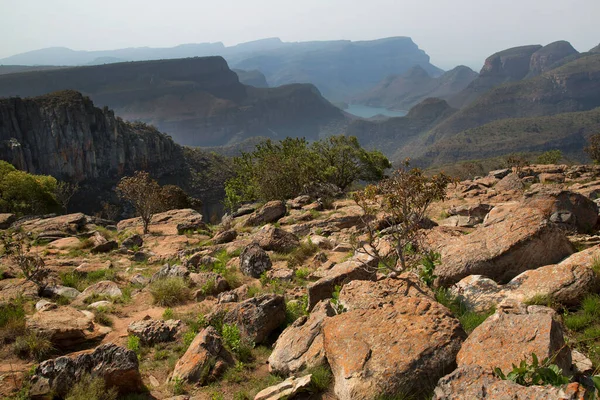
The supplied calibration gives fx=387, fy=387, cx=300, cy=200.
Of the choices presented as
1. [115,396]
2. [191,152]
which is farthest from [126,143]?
[115,396]

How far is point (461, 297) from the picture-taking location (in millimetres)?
6770

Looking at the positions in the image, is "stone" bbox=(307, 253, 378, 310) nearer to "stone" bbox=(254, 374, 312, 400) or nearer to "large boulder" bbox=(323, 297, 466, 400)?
"large boulder" bbox=(323, 297, 466, 400)

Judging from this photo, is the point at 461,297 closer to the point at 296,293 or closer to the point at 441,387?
the point at 441,387

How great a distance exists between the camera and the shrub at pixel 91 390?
5.73m

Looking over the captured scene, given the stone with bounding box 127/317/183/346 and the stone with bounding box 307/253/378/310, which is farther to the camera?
the stone with bounding box 307/253/378/310

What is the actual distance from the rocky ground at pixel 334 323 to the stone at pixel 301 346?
0.08 feet

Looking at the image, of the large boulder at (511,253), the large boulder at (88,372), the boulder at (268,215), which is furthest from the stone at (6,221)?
the large boulder at (511,253)

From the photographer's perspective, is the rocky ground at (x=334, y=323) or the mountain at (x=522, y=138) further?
the mountain at (x=522, y=138)

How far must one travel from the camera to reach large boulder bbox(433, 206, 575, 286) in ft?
24.1

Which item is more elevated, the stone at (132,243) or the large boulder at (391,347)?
the large boulder at (391,347)

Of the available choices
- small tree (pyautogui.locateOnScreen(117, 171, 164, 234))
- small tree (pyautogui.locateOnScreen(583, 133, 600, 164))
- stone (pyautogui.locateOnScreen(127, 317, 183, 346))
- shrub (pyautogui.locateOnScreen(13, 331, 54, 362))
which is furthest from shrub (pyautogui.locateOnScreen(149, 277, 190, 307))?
small tree (pyautogui.locateOnScreen(583, 133, 600, 164))

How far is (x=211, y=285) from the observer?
10719 mm

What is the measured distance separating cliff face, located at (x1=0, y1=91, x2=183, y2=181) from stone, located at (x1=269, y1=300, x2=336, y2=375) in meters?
97.0

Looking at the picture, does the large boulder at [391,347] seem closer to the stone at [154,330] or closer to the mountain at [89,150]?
the stone at [154,330]
